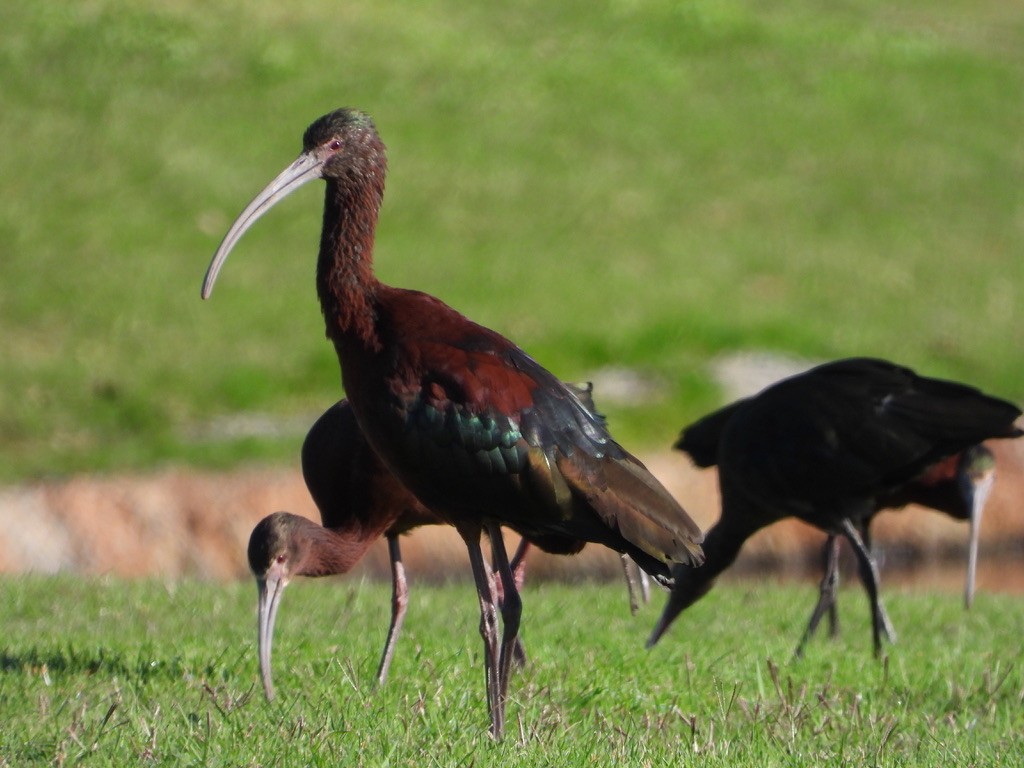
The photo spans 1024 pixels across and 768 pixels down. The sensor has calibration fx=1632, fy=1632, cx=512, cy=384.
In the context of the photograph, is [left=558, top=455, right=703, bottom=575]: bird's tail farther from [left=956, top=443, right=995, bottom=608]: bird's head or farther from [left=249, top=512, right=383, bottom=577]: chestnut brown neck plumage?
[left=956, top=443, right=995, bottom=608]: bird's head

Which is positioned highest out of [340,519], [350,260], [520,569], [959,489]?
[350,260]

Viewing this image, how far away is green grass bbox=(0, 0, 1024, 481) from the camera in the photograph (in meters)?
16.1

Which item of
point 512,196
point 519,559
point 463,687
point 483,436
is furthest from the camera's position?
point 512,196

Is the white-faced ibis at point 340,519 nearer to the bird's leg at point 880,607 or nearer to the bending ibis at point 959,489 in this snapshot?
the bird's leg at point 880,607

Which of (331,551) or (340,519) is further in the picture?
(340,519)

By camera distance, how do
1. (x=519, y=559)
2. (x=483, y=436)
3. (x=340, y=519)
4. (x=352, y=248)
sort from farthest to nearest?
(x=519, y=559)
(x=340, y=519)
(x=352, y=248)
(x=483, y=436)

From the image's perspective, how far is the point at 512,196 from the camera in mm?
20484

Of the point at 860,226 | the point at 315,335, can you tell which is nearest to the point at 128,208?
the point at 315,335

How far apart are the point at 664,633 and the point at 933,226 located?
14985mm

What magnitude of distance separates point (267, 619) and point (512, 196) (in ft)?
49.5

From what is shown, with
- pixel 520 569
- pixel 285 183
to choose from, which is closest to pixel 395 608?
pixel 520 569

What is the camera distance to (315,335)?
1666 cm

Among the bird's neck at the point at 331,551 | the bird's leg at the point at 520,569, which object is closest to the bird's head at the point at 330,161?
the bird's neck at the point at 331,551

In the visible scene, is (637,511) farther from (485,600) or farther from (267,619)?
(267,619)
